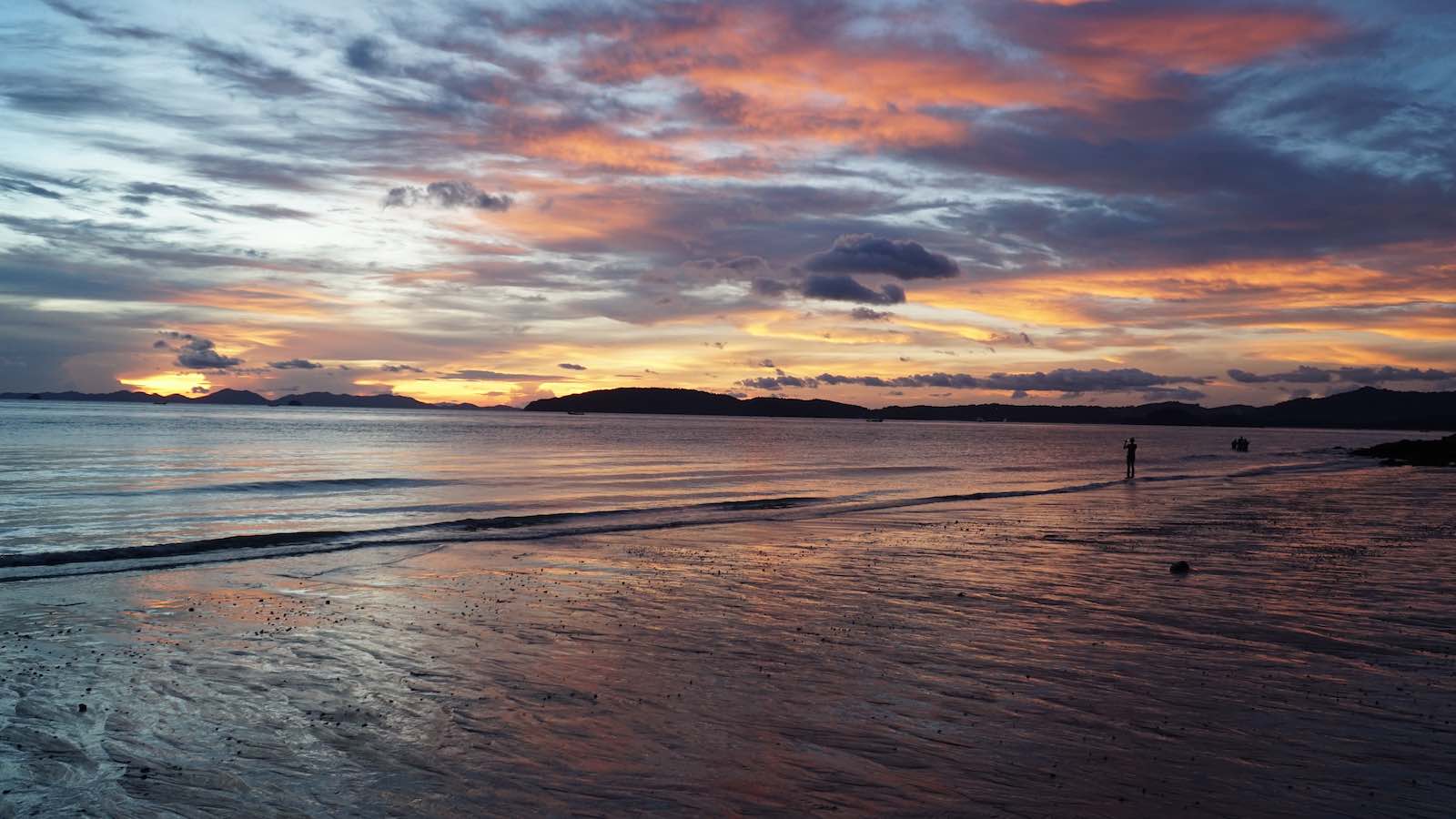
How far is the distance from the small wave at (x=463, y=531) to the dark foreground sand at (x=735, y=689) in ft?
8.13

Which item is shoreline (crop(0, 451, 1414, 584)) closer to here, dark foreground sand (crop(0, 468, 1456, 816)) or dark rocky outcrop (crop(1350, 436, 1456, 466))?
dark foreground sand (crop(0, 468, 1456, 816))

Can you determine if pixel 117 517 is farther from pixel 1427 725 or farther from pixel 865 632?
pixel 1427 725

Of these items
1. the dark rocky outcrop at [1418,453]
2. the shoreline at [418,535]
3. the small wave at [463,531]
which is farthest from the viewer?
the dark rocky outcrop at [1418,453]

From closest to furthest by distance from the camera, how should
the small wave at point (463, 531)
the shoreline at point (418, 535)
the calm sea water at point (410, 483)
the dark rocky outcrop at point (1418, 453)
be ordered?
the shoreline at point (418, 535), the small wave at point (463, 531), the calm sea water at point (410, 483), the dark rocky outcrop at point (1418, 453)

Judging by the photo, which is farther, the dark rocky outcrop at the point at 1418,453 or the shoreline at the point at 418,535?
the dark rocky outcrop at the point at 1418,453

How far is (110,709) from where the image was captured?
10820 mm

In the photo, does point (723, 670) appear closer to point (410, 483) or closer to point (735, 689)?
point (735, 689)

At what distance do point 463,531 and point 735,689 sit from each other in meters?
19.9

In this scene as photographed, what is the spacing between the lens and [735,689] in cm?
1160

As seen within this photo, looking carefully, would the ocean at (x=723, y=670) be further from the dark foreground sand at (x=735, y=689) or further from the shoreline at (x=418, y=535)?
the shoreline at (x=418, y=535)

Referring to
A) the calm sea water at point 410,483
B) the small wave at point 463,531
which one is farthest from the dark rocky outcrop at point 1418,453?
the small wave at point 463,531

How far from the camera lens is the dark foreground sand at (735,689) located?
850 cm

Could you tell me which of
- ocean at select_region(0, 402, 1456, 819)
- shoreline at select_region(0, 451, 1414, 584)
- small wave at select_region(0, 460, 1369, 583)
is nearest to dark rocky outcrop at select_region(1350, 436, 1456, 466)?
small wave at select_region(0, 460, 1369, 583)

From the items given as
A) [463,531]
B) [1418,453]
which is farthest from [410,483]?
[1418,453]
